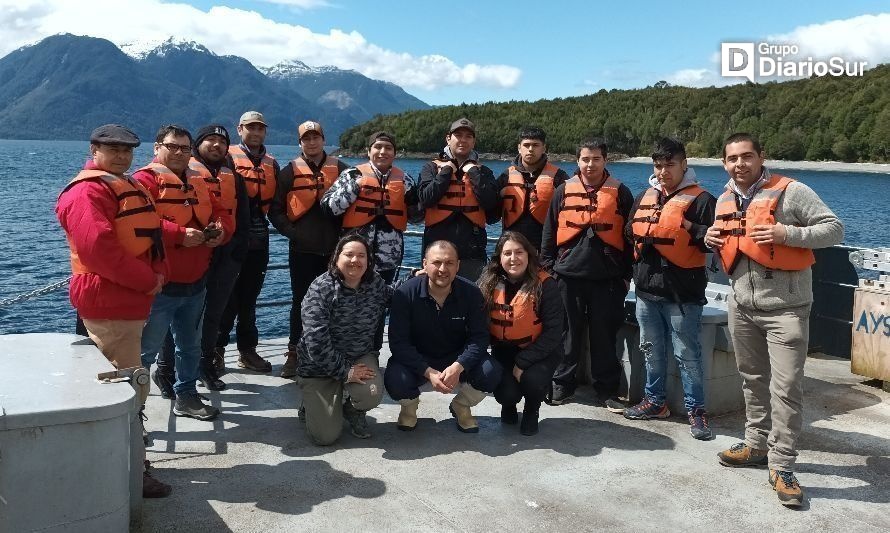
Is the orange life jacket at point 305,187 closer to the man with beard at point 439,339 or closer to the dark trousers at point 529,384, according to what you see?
the man with beard at point 439,339

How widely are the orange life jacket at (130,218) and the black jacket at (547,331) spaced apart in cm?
207

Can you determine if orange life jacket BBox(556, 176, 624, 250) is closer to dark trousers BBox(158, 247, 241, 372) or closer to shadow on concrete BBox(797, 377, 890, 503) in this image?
shadow on concrete BBox(797, 377, 890, 503)

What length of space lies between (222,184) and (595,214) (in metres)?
2.46

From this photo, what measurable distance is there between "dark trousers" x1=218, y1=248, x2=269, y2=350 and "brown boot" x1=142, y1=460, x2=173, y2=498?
2.13 meters

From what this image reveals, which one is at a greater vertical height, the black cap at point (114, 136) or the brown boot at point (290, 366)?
the black cap at point (114, 136)

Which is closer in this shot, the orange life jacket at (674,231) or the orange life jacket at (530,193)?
the orange life jacket at (674,231)

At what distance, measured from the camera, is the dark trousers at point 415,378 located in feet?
13.9

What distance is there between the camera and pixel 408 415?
432 cm

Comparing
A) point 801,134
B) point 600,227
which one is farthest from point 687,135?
point 600,227

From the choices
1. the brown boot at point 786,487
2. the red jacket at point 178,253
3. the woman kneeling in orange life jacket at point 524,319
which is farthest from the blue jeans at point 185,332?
the brown boot at point 786,487

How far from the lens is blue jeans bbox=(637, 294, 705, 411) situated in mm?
4305

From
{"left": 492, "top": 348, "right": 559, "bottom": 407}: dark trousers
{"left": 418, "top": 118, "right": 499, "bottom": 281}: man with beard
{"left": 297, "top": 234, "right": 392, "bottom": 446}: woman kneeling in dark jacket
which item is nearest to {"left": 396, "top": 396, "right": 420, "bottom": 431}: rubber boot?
{"left": 297, "top": 234, "right": 392, "bottom": 446}: woman kneeling in dark jacket

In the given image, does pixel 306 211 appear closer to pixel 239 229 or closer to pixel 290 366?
pixel 239 229

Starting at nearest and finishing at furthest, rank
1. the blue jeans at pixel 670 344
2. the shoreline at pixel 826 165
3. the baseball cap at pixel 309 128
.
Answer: the blue jeans at pixel 670 344
the baseball cap at pixel 309 128
the shoreline at pixel 826 165
